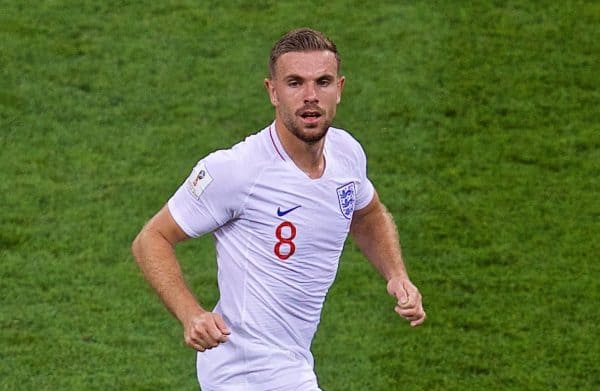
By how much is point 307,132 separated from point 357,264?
3.68m

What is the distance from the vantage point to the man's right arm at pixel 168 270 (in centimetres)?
562

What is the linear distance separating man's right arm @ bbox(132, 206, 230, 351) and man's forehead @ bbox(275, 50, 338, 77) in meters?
0.73

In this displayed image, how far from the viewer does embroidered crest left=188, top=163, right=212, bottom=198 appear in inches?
231

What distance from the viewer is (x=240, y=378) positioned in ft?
19.8

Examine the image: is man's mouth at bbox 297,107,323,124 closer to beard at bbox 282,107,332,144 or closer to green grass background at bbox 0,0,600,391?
beard at bbox 282,107,332,144

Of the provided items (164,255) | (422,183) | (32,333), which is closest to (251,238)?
(164,255)

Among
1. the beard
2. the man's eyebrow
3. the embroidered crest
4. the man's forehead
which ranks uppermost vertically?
the man's forehead

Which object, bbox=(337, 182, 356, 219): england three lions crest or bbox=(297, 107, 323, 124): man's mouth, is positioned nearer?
bbox=(297, 107, 323, 124): man's mouth

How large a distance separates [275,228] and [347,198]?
0.38 meters

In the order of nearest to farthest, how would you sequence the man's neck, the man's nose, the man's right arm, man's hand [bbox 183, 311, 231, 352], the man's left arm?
man's hand [bbox 183, 311, 231, 352] → the man's right arm → the man's nose → the man's neck → the man's left arm

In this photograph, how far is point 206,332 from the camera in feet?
17.9

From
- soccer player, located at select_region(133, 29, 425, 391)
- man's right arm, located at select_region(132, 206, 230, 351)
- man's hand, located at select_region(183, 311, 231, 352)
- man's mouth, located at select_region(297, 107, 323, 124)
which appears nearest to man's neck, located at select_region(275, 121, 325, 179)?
soccer player, located at select_region(133, 29, 425, 391)

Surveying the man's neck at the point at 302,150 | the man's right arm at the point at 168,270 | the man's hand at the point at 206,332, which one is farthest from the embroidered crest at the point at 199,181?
the man's hand at the point at 206,332

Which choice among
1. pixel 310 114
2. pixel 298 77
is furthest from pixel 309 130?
pixel 298 77
